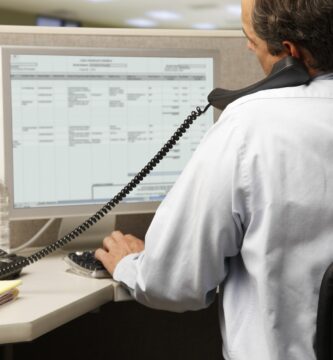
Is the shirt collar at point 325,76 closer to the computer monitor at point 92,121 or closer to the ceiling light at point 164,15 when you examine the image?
the computer monitor at point 92,121

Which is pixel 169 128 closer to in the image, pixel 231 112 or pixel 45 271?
pixel 45 271

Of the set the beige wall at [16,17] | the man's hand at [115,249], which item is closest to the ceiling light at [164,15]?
the beige wall at [16,17]

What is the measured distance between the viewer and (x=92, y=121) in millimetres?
1428

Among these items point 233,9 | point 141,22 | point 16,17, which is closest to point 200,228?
point 233,9

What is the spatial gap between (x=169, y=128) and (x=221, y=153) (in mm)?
576

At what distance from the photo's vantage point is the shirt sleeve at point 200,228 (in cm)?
92

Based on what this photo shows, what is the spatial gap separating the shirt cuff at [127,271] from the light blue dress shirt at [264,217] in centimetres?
17

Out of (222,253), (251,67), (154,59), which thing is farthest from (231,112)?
(251,67)

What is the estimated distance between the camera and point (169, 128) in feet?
4.88

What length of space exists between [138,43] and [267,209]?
0.78 m

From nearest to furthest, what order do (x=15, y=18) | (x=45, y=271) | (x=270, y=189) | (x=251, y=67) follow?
(x=270, y=189)
(x=45, y=271)
(x=251, y=67)
(x=15, y=18)

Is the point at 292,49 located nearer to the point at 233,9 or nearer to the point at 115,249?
the point at 115,249

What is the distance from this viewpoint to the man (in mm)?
904

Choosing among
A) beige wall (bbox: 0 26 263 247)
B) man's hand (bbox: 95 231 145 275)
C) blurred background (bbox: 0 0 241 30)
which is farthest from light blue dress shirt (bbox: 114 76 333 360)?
blurred background (bbox: 0 0 241 30)
